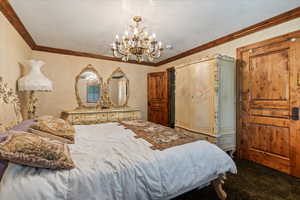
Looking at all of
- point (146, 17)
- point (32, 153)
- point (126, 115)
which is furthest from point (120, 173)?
point (126, 115)

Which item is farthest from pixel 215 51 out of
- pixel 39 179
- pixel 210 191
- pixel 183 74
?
pixel 39 179

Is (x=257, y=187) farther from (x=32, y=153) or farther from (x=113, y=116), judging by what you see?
(x=113, y=116)

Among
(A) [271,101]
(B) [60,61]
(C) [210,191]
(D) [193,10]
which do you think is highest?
(D) [193,10]

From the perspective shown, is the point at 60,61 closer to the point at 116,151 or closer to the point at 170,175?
the point at 116,151

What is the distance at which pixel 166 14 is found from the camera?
2.20 m

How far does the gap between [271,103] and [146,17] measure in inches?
97.2

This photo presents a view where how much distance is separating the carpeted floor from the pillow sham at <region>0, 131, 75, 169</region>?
1.34m

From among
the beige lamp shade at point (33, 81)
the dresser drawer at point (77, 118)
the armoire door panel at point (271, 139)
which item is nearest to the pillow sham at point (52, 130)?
the beige lamp shade at point (33, 81)

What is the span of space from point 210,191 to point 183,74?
2.40m

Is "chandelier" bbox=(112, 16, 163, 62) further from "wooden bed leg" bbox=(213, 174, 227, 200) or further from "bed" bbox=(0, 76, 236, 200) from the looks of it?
"wooden bed leg" bbox=(213, 174, 227, 200)

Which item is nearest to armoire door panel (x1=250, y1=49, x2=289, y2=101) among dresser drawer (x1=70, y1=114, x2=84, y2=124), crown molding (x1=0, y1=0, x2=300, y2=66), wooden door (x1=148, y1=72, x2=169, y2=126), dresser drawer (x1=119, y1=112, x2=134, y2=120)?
crown molding (x1=0, y1=0, x2=300, y2=66)

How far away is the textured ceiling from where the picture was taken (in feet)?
6.45

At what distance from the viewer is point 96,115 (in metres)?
3.83

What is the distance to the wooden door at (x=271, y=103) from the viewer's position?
2213mm
